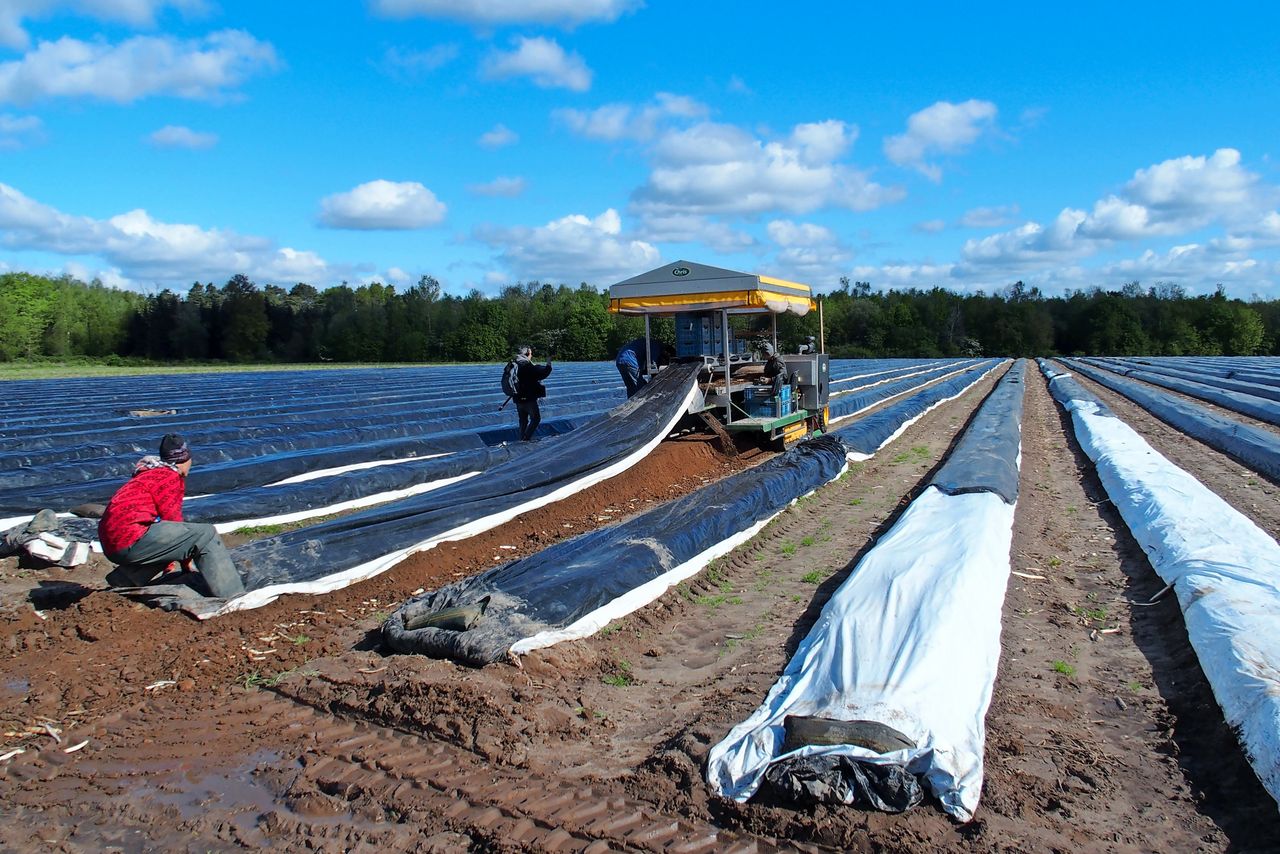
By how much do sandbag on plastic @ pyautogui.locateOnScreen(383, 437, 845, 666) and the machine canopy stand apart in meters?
3.01

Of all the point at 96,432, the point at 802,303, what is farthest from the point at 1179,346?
the point at 96,432

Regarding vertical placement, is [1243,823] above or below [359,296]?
below

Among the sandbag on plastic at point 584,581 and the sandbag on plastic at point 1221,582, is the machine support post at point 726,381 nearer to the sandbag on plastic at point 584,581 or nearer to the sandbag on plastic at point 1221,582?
the sandbag on plastic at point 584,581

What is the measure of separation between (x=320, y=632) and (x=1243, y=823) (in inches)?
195

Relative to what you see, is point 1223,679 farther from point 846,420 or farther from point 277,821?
point 846,420

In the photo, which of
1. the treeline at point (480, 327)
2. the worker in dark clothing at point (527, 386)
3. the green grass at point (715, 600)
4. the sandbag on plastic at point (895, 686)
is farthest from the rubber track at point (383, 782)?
the treeline at point (480, 327)

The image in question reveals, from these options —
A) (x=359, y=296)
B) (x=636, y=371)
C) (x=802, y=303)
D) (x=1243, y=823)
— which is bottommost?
(x=1243, y=823)

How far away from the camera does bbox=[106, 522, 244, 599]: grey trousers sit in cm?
567

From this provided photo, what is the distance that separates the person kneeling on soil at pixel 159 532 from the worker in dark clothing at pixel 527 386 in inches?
247

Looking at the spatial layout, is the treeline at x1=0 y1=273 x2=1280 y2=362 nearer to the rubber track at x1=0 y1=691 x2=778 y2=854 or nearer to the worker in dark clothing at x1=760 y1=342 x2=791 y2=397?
the worker in dark clothing at x1=760 y1=342 x2=791 y2=397

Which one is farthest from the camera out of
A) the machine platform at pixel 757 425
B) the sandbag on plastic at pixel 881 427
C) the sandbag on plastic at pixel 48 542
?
the sandbag on plastic at pixel 881 427

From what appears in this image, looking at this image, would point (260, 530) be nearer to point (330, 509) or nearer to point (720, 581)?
point (330, 509)

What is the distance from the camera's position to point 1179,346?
7000 cm

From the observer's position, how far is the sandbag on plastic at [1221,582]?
3.75m
